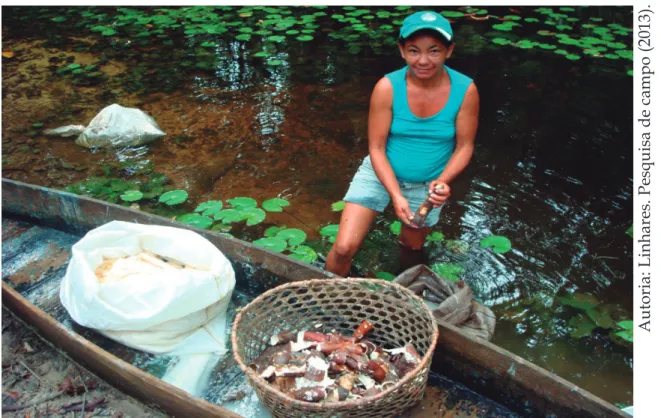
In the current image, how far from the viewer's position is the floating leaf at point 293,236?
362 centimetres

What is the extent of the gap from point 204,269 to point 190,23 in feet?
23.6

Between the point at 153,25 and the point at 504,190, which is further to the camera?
the point at 153,25

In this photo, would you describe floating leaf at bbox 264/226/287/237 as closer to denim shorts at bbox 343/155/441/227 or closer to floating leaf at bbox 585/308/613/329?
denim shorts at bbox 343/155/441/227

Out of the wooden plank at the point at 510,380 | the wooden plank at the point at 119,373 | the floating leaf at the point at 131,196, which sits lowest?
the floating leaf at the point at 131,196

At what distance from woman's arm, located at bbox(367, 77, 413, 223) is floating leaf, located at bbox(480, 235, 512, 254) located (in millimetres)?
1094

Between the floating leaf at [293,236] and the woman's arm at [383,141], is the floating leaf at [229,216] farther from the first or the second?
the woman's arm at [383,141]

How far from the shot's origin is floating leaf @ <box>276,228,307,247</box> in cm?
362

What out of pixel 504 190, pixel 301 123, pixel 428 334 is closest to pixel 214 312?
pixel 428 334

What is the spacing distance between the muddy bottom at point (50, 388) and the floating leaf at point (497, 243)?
92.8 inches

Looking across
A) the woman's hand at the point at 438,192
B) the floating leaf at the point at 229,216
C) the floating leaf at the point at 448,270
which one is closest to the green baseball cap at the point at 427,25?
the woman's hand at the point at 438,192

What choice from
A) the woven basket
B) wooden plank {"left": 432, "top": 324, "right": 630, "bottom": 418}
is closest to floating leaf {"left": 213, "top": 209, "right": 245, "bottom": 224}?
the woven basket

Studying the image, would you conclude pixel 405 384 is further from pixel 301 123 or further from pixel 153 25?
pixel 153 25

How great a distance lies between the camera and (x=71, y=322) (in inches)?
109

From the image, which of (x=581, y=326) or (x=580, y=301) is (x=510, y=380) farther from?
(x=580, y=301)
